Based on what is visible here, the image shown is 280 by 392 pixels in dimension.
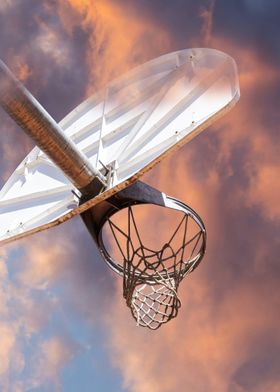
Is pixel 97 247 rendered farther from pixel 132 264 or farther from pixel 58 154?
pixel 58 154

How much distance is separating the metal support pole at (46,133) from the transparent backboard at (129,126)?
20.5 inches

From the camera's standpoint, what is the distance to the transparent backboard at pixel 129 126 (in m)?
13.5

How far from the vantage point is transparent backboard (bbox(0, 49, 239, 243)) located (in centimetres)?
1347

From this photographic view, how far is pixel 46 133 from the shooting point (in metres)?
13.5

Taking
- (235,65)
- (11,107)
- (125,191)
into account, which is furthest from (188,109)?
(11,107)

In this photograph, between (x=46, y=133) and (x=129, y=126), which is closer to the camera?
(x=46, y=133)

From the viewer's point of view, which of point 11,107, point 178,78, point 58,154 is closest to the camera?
point 11,107

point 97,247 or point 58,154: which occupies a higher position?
point 58,154

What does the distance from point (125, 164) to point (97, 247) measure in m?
3.69

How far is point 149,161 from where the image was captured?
1343 centimetres

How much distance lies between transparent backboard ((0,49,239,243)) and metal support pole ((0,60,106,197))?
52 centimetres

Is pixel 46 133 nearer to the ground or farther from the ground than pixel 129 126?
farther from the ground

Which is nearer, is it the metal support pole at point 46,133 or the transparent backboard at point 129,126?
the metal support pole at point 46,133

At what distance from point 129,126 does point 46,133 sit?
343 centimetres
